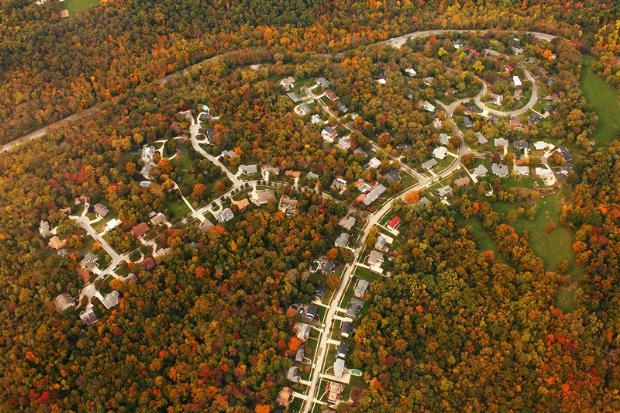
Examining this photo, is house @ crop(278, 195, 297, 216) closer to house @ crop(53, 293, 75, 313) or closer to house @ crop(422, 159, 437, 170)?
house @ crop(422, 159, 437, 170)

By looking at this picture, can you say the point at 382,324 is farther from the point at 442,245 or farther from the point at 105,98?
the point at 105,98

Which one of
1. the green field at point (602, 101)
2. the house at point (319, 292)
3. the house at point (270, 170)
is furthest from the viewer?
the green field at point (602, 101)

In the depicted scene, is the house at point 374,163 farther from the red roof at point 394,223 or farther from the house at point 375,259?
the house at point 375,259

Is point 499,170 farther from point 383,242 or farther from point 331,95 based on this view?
point 331,95

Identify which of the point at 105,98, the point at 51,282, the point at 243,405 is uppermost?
the point at 105,98

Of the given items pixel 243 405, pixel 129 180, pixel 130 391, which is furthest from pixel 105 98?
pixel 243 405

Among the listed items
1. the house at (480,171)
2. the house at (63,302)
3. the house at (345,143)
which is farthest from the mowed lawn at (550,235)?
the house at (63,302)
